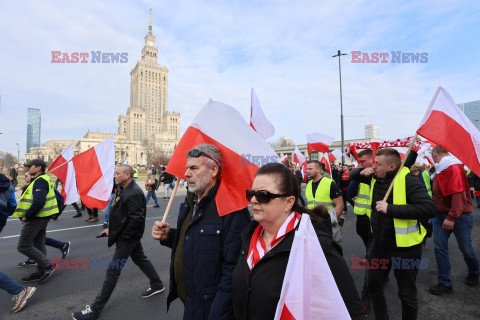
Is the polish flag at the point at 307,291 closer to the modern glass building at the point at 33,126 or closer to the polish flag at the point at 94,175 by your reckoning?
the polish flag at the point at 94,175

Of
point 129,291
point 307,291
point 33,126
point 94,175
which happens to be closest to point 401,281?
point 307,291

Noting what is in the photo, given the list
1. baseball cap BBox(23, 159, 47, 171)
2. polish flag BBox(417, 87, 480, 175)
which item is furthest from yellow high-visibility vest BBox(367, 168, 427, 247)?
baseball cap BBox(23, 159, 47, 171)

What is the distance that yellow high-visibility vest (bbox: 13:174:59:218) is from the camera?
4.34 metres

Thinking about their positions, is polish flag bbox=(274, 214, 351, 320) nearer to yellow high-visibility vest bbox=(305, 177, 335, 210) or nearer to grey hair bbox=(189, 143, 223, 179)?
grey hair bbox=(189, 143, 223, 179)

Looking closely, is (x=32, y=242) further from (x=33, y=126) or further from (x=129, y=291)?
(x=33, y=126)

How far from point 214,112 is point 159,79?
15662cm

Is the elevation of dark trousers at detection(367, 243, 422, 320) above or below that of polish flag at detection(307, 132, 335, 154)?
below

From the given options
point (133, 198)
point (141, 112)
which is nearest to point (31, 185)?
point (133, 198)

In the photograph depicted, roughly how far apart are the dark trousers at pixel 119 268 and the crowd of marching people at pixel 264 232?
13 mm

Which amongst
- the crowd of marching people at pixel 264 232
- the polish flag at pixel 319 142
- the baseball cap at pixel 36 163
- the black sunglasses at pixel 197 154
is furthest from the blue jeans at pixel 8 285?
the polish flag at pixel 319 142

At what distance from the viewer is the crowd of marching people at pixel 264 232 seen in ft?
4.90

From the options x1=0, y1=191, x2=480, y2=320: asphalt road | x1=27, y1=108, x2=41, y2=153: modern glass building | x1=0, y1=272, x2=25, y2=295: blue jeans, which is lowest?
x1=0, y1=191, x2=480, y2=320: asphalt road

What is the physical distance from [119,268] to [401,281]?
10.6ft

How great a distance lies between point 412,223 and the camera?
2686 mm
